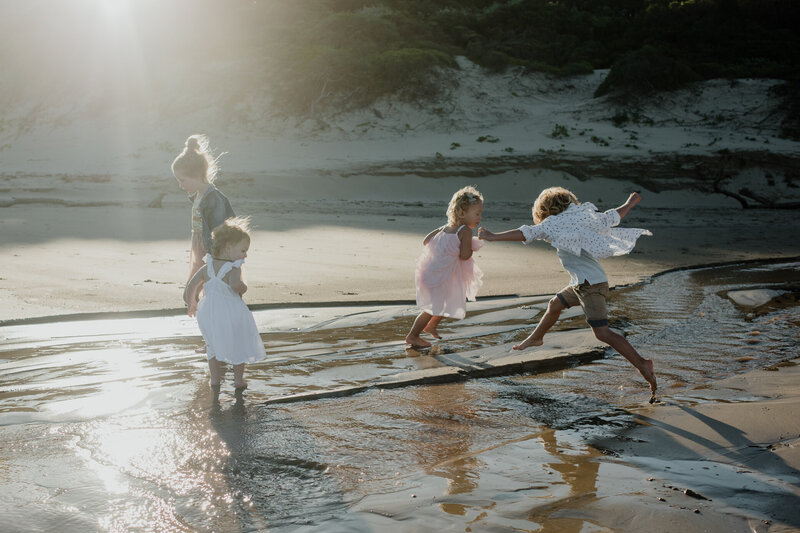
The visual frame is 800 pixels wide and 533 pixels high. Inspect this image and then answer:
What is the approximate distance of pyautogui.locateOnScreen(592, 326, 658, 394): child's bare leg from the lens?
4.24 meters

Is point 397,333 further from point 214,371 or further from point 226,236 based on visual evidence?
point 226,236

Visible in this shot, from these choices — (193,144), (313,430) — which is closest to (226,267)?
(193,144)

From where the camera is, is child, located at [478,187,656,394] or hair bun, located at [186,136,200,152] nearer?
child, located at [478,187,656,394]

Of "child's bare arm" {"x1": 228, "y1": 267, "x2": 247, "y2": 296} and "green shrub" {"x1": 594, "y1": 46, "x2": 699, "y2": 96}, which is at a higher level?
"green shrub" {"x1": 594, "y1": 46, "x2": 699, "y2": 96}

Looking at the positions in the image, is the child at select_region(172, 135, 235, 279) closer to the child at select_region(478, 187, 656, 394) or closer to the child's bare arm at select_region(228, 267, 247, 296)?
the child's bare arm at select_region(228, 267, 247, 296)

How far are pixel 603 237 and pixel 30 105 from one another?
83.7ft

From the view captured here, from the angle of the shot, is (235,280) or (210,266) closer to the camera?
(235,280)

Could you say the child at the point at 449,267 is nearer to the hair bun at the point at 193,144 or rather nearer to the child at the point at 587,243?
the child at the point at 587,243

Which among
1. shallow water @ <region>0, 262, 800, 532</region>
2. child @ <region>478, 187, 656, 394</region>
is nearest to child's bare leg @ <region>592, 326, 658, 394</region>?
child @ <region>478, 187, 656, 394</region>

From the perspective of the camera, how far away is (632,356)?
4.29 meters

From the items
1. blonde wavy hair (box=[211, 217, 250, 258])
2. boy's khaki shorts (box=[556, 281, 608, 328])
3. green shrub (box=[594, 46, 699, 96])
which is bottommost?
boy's khaki shorts (box=[556, 281, 608, 328])

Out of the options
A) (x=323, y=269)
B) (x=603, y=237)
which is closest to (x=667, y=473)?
(x=603, y=237)

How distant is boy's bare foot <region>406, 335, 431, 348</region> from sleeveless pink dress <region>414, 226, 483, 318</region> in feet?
0.69

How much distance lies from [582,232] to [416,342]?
1.60 meters
